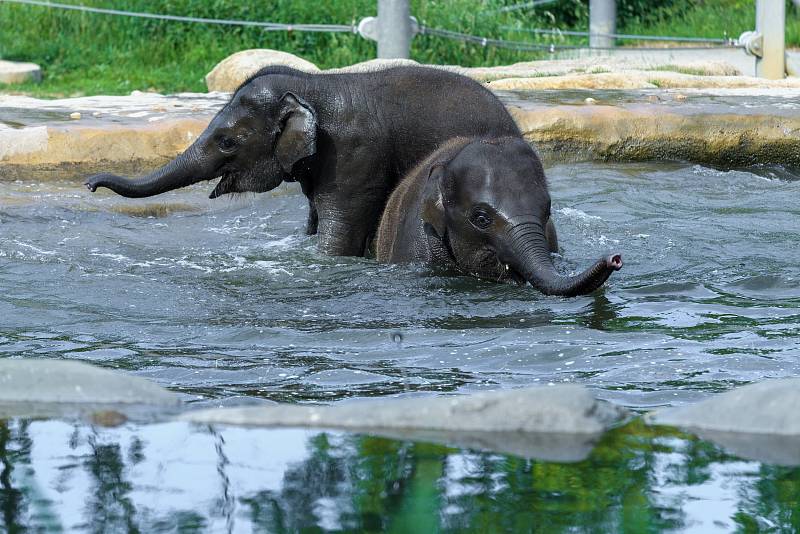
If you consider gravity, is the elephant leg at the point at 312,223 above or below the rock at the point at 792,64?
below

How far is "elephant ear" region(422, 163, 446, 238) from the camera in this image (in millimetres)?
6793

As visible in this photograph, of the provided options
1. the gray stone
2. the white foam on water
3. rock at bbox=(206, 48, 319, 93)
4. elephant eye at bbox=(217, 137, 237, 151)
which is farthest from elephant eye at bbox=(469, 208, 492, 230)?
rock at bbox=(206, 48, 319, 93)

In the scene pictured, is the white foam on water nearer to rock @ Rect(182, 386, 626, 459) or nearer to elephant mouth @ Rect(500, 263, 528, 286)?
elephant mouth @ Rect(500, 263, 528, 286)

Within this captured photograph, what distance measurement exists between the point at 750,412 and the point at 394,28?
31.2 feet

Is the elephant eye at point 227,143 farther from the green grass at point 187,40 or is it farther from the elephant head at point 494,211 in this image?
the green grass at point 187,40

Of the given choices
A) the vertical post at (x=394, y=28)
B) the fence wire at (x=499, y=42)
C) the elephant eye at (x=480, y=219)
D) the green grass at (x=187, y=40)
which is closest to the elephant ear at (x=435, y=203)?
the elephant eye at (x=480, y=219)

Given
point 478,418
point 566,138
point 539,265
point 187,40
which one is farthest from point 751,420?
point 187,40

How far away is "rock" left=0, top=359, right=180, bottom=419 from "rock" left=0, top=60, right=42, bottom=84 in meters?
9.99

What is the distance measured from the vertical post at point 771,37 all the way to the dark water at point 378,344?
404 centimetres

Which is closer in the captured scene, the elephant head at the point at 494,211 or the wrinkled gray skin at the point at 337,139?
the elephant head at the point at 494,211

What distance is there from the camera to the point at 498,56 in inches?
579

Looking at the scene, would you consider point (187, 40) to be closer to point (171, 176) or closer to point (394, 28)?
point (394, 28)

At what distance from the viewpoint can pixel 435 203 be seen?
6801mm

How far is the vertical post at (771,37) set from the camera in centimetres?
1351
